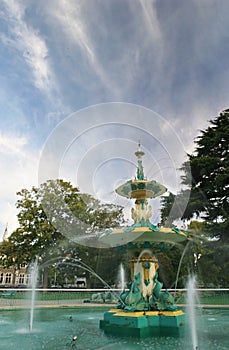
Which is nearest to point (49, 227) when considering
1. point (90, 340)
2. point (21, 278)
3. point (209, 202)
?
point (209, 202)

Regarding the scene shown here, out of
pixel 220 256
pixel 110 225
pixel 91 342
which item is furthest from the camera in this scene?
pixel 110 225

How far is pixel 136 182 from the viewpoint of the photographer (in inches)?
412

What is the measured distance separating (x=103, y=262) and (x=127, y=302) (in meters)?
20.0

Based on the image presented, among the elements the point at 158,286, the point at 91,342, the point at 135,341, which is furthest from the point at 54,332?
the point at 158,286

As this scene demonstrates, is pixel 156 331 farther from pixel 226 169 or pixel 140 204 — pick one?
pixel 226 169

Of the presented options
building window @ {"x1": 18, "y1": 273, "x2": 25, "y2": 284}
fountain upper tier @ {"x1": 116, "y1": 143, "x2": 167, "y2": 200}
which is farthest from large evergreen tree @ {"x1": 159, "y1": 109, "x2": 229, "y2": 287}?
building window @ {"x1": 18, "y1": 273, "x2": 25, "y2": 284}

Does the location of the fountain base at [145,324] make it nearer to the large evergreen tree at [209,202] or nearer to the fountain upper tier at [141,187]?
the fountain upper tier at [141,187]

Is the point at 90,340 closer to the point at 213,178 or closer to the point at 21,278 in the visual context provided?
the point at 213,178

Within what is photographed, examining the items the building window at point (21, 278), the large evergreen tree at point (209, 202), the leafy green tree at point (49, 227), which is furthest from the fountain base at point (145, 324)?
the building window at point (21, 278)

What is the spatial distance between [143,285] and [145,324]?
127 centimetres

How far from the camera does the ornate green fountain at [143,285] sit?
7939mm

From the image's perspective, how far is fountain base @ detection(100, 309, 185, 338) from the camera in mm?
7746

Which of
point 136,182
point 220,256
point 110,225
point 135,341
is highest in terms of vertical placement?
point 110,225

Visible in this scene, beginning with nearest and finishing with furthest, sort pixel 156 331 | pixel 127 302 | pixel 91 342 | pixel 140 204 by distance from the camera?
pixel 91 342 → pixel 156 331 → pixel 127 302 → pixel 140 204
